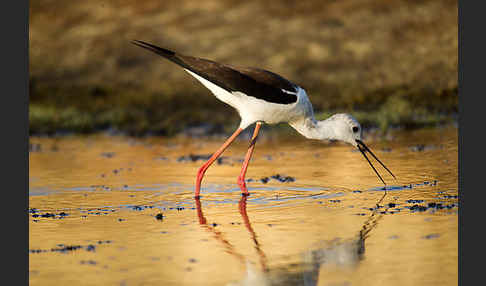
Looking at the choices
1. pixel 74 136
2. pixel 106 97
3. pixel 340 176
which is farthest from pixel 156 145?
pixel 340 176

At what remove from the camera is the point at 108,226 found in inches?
296

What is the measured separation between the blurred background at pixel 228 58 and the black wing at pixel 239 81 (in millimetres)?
5099

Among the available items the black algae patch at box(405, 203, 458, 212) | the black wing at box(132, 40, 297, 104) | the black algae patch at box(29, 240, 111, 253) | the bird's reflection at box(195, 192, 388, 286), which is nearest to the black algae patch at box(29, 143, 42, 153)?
the black wing at box(132, 40, 297, 104)

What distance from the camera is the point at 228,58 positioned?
55.6 feet

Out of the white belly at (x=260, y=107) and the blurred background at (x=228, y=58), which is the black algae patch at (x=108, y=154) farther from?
the white belly at (x=260, y=107)

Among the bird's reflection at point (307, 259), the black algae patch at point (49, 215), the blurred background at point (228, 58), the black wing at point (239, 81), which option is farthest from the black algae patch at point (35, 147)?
the bird's reflection at point (307, 259)

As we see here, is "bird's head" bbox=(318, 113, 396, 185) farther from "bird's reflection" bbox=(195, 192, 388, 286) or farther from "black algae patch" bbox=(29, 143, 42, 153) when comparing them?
"black algae patch" bbox=(29, 143, 42, 153)

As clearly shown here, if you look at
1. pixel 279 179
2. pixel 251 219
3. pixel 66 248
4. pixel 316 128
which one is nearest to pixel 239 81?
pixel 316 128

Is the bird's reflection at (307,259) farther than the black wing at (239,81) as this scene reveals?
No

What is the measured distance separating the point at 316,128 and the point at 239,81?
108 centimetres

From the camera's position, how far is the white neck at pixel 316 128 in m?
9.55

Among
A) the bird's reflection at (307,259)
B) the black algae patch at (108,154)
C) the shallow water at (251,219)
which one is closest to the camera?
the bird's reflection at (307,259)

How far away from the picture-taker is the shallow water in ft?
19.2

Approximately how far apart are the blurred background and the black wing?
5099mm
